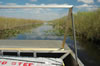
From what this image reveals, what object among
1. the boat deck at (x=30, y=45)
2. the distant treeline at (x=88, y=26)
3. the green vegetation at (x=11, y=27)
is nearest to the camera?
the boat deck at (x=30, y=45)

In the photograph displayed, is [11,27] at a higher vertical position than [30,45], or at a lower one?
higher

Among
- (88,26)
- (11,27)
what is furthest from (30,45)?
(88,26)

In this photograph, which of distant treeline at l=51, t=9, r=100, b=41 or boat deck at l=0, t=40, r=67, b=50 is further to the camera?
distant treeline at l=51, t=9, r=100, b=41

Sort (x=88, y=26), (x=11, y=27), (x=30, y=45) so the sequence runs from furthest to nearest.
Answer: (x=88, y=26) → (x=11, y=27) → (x=30, y=45)

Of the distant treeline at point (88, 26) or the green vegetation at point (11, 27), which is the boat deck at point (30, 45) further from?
the distant treeline at point (88, 26)

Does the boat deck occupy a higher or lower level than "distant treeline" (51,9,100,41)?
lower

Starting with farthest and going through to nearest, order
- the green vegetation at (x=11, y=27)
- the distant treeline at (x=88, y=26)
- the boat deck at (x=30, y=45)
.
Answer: the distant treeline at (x=88, y=26) → the green vegetation at (x=11, y=27) → the boat deck at (x=30, y=45)

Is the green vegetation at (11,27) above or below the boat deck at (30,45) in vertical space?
above

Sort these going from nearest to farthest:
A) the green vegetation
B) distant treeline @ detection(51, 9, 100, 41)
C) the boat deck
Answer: the boat deck
the green vegetation
distant treeline @ detection(51, 9, 100, 41)

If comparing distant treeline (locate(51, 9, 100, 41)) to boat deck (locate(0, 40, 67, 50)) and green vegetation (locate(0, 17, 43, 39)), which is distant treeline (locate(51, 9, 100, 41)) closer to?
green vegetation (locate(0, 17, 43, 39))

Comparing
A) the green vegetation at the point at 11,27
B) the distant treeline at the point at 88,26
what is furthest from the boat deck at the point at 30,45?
the distant treeline at the point at 88,26

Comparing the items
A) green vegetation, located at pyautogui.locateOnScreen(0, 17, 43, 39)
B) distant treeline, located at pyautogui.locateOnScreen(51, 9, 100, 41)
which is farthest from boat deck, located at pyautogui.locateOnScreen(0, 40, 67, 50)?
distant treeline, located at pyautogui.locateOnScreen(51, 9, 100, 41)

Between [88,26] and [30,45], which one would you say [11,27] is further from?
[88,26]

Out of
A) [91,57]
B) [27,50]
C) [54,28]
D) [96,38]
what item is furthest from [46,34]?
[27,50]
